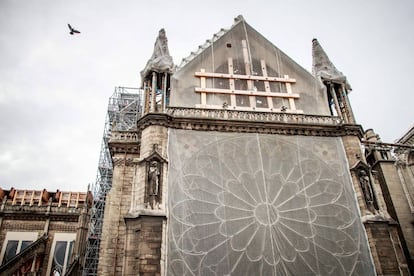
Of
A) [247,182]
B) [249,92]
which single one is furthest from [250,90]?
[247,182]

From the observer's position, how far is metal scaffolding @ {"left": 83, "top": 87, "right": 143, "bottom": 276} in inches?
804

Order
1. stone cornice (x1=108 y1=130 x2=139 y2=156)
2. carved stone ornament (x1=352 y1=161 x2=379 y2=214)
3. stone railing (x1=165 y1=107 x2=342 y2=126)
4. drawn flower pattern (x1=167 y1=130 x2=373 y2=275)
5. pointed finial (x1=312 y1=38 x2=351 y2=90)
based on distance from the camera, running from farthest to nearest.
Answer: pointed finial (x1=312 y1=38 x2=351 y2=90), stone cornice (x1=108 y1=130 x2=139 y2=156), stone railing (x1=165 y1=107 x2=342 y2=126), carved stone ornament (x1=352 y1=161 x2=379 y2=214), drawn flower pattern (x1=167 y1=130 x2=373 y2=275)

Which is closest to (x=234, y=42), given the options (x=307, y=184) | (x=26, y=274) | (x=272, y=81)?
(x=272, y=81)

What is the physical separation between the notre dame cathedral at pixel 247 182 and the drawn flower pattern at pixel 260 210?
1.6 inches

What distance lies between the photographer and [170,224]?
42.7 feet

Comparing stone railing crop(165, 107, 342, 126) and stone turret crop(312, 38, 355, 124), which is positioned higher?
stone turret crop(312, 38, 355, 124)

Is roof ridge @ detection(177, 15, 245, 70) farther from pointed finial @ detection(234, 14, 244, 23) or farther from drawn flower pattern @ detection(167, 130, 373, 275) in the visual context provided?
drawn flower pattern @ detection(167, 130, 373, 275)

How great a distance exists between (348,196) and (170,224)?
721 centimetres

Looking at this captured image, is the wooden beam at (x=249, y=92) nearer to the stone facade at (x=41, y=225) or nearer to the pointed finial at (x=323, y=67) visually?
the pointed finial at (x=323, y=67)

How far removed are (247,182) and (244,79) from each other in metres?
6.15

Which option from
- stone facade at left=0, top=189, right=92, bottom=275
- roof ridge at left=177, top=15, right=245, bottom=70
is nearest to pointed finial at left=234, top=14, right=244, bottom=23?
roof ridge at left=177, top=15, right=245, bottom=70

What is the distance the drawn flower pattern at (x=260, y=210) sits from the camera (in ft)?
41.8

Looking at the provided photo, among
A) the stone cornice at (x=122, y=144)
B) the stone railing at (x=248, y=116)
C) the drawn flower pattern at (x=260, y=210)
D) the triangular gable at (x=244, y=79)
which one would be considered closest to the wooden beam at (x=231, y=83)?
the triangular gable at (x=244, y=79)

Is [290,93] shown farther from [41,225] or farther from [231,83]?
[41,225]
